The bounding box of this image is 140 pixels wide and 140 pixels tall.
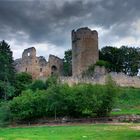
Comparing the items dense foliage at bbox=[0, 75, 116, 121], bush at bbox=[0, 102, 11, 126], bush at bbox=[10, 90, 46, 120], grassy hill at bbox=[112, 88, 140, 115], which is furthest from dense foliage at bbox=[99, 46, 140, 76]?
bush at bbox=[0, 102, 11, 126]

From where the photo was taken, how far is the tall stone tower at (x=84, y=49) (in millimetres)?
77562

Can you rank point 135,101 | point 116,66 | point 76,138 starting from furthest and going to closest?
point 116,66, point 135,101, point 76,138

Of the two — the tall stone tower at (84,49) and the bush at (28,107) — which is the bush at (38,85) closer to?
the tall stone tower at (84,49)

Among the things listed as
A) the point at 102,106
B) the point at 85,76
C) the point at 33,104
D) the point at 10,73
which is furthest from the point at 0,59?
the point at 102,106

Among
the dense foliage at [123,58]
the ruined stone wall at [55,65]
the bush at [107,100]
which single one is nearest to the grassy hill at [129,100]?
the bush at [107,100]

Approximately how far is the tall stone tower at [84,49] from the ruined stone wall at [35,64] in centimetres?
644

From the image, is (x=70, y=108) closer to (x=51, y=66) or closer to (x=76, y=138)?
(x=76, y=138)

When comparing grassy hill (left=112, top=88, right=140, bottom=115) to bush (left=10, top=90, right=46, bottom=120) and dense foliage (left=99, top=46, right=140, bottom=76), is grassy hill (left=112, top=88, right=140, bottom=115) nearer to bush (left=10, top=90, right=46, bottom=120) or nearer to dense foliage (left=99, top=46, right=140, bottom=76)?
bush (left=10, top=90, right=46, bottom=120)

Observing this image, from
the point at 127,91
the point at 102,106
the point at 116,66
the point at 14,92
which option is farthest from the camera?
the point at 116,66

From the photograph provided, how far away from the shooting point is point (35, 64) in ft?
272

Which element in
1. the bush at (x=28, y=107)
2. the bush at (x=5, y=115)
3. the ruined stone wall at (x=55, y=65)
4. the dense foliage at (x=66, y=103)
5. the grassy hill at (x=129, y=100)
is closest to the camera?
the dense foliage at (x=66, y=103)

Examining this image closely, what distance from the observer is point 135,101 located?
58344 millimetres

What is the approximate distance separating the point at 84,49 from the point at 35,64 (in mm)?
11051

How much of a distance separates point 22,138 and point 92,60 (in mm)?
48935
